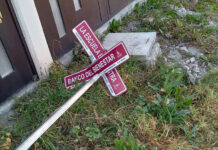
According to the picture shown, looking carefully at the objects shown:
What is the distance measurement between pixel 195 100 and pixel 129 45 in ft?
3.30

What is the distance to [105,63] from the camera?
70.2 inches

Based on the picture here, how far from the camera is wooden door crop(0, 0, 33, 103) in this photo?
75.1 inches

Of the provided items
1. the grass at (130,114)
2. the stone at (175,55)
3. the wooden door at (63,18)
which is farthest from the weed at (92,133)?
the stone at (175,55)

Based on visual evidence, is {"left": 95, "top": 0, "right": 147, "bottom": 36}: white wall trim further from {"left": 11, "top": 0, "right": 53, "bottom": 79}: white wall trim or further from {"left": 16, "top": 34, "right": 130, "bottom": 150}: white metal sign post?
{"left": 16, "top": 34, "right": 130, "bottom": 150}: white metal sign post

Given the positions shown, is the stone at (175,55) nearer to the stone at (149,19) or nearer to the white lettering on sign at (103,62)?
the stone at (149,19)

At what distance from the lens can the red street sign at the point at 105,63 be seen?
1.70 meters

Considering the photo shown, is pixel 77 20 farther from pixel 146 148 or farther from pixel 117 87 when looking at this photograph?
pixel 146 148

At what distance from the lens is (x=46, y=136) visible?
1625mm

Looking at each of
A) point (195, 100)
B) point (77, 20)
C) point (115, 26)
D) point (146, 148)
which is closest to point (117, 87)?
point (146, 148)

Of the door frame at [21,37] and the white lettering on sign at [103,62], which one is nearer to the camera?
the white lettering on sign at [103,62]

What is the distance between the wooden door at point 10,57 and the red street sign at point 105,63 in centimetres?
48

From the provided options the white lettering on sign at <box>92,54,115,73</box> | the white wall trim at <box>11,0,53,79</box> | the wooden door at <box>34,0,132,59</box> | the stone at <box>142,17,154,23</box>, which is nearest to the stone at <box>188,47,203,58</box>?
the stone at <box>142,17,154,23</box>

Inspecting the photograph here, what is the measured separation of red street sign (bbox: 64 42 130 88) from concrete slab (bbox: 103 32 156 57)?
0.72m

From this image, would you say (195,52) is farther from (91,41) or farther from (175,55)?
(91,41)
